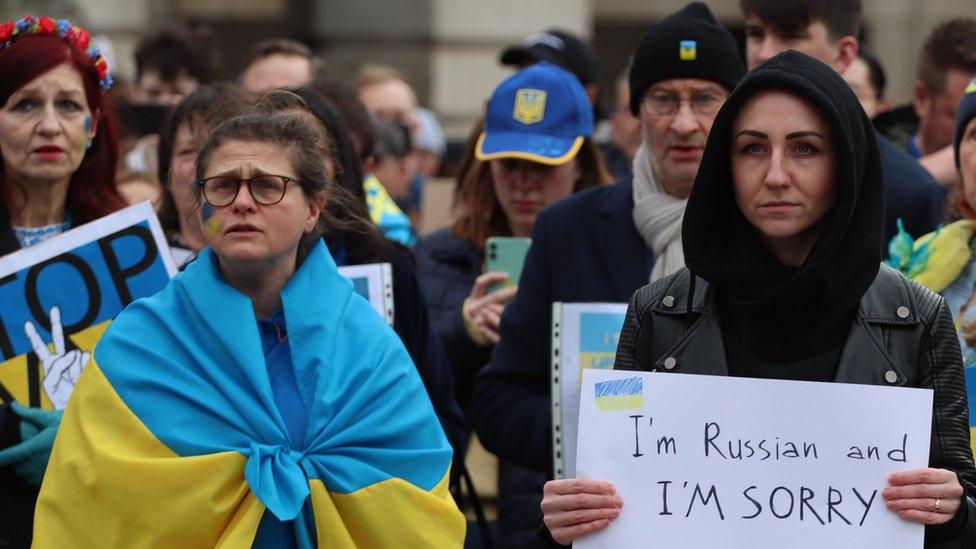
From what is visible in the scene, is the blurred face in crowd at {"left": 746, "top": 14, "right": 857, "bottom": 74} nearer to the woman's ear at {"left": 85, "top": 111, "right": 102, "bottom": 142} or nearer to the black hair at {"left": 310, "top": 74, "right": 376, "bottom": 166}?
the black hair at {"left": 310, "top": 74, "right": 376, "bottom": 166}

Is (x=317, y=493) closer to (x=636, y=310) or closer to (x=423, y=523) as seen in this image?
(x=423, y=523)

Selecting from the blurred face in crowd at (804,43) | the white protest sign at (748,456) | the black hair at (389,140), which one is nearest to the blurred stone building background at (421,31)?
the black hair at (389,140)

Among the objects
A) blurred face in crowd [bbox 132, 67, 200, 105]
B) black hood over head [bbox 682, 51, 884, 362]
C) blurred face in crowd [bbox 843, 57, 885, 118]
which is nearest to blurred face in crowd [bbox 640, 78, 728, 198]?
black hood over head [bbox 682, 51, 884, 362]

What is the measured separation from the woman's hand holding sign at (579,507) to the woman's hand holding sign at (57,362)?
1706 mm

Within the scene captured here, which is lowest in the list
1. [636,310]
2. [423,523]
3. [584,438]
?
[423,523]

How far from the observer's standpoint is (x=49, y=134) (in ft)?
16.6

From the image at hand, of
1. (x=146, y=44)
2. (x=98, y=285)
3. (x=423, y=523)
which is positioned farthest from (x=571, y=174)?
(x=146, y=44)

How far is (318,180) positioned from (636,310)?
0.97 meters

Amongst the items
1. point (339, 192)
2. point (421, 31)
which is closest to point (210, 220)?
point (339, 192)

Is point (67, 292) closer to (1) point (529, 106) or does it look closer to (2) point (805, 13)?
(1) point (529, 106)

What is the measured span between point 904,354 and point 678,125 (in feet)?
4.75

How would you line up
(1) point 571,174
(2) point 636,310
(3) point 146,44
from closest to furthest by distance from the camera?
(2) point 636,310
(1) point 571,174
(3) point 146,44

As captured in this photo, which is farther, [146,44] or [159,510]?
[146,44]

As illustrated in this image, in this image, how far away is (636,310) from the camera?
369 cm
